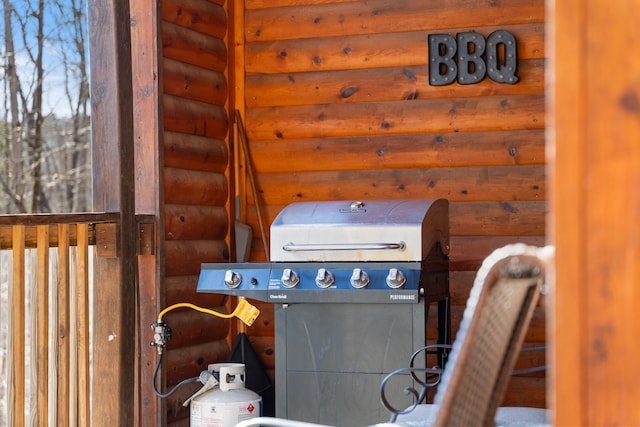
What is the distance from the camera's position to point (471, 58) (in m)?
4.61

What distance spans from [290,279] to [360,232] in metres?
0.32

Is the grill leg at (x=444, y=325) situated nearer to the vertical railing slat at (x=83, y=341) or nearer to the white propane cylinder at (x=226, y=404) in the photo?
the white propane cylinder at (x=226, y=404)

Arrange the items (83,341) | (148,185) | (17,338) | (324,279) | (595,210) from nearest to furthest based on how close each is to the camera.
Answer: (595,210) → (17,338) → (324,279) → (83,341) → (148,185)

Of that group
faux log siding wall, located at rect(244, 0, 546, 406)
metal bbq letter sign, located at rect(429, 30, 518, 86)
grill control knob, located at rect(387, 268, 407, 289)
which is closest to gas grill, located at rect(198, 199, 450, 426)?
grill control knob, located at rect(387, 268, 407, 289)

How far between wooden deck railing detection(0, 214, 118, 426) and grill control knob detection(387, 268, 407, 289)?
1135 mm

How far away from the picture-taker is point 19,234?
339cm

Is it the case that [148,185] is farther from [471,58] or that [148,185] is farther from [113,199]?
[471,58]

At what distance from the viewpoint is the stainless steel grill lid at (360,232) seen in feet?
12.0

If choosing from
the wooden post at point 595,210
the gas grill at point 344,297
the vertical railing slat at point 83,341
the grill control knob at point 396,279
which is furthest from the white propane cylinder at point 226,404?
the wooden post at point 595,210

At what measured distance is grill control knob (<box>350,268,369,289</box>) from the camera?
3613 mm

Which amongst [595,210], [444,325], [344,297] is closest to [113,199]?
[344,297]

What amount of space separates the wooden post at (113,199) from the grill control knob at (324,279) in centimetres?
78

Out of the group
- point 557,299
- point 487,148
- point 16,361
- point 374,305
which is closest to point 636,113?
point 557,299

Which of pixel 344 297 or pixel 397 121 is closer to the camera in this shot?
pixel 344 297
